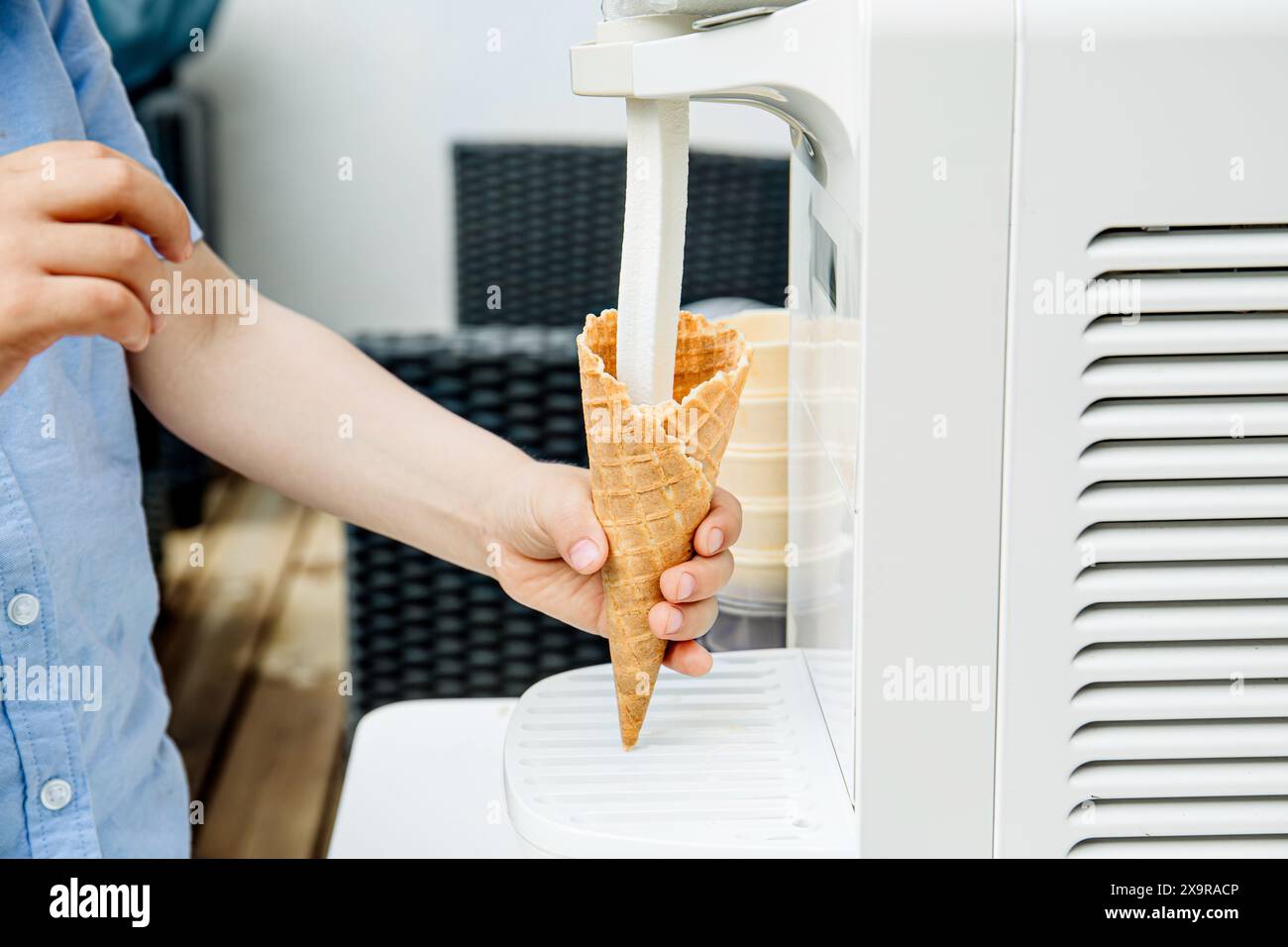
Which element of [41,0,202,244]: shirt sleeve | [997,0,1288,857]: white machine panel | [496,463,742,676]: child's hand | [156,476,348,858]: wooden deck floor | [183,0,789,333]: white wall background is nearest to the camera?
[997,0,1288,857]: white machine panel

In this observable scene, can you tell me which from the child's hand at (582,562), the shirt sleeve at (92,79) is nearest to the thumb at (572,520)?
the child's hand at (582,562)

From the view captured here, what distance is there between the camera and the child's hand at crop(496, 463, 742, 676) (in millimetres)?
659

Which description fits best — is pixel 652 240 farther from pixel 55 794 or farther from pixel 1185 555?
pixel 55 794

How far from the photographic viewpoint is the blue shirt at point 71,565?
0.73m

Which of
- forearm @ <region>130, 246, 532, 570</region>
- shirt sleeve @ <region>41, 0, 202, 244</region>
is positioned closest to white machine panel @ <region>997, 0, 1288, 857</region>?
forearm @ <region>130, 246, 532, 570</region>

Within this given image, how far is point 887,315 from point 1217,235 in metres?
0.13

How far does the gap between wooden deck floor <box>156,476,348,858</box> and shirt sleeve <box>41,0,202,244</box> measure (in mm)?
870

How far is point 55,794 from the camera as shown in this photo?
736mm

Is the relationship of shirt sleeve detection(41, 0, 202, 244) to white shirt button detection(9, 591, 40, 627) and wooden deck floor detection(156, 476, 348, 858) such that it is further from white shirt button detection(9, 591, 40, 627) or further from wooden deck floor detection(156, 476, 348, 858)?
wooden deck floor detection(156, 476, 348, 858)

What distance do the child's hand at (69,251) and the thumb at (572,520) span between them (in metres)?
0.23

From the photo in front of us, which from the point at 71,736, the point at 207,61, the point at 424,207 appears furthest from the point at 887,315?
the point at 207,61

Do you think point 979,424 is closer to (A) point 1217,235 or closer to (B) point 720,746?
(A) point 1217,235

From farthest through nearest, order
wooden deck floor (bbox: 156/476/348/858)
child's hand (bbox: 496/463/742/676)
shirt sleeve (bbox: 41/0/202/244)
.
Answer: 1. wooden deck floor (bbox: 156/476/348/858)
2. shirt sleeve (bbox: 41/0/202/244)
3. child's hand (bbox: 496/463/742/676)

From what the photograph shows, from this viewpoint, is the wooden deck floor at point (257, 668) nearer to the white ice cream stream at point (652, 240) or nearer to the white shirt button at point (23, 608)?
the white shirt button at point (23, 608)
